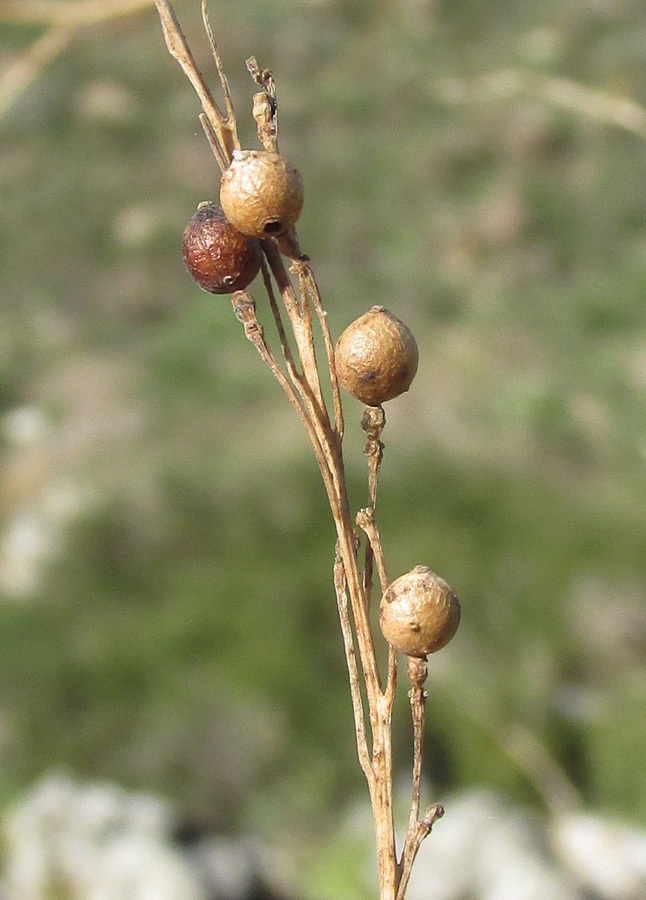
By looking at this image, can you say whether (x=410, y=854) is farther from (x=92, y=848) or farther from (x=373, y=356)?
(x=92, y=848)

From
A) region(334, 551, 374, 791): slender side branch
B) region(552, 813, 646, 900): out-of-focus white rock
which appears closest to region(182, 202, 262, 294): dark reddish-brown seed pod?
region(334, 551, 374, 791): slender side branch

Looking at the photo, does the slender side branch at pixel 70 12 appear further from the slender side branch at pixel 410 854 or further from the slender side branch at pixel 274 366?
the slender side branch at pixel 410 854

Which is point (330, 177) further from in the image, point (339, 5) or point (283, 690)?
point (283, 690)

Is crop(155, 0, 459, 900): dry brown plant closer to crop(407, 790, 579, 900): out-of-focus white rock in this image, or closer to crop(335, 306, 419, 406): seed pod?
crop(335, 306, 419, 406): seed pod

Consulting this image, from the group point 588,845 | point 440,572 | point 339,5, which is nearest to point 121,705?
point 440,572

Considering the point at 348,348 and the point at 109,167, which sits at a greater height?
the point at 109,167

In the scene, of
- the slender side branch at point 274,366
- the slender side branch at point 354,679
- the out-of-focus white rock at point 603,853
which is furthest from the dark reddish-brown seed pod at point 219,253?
the out-of-focus white rock at point 603,853

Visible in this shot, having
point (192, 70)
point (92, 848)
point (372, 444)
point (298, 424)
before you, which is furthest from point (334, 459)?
point (298, 424)
